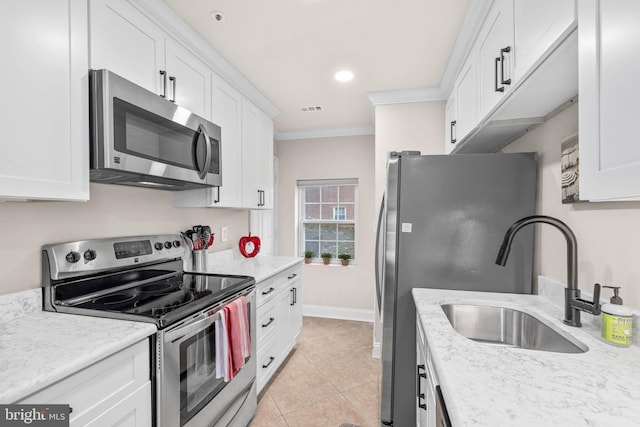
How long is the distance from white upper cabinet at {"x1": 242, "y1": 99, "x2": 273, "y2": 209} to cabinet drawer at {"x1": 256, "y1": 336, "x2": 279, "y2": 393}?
1.15 m

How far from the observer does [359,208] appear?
3.94 metres

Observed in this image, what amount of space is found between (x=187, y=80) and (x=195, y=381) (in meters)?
1.72

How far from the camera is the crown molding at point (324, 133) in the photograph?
3900 millimetres

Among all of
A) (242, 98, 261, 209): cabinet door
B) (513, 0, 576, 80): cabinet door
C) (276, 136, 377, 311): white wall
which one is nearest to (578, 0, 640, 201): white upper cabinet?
(513, 0, 576, 80): cabinet door

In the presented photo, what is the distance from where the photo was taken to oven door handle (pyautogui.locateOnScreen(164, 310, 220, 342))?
1.22m

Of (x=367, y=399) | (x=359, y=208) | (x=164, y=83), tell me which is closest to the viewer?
(x=164, y=83)

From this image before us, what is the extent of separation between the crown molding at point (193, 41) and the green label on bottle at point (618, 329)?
237cm

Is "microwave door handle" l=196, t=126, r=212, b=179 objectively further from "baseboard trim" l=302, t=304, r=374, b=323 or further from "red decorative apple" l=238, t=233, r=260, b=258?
"baseboard trim" l=302, t=304, r=374, b=323

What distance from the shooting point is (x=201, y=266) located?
2.21m

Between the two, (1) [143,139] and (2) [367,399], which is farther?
(2) [367,399]

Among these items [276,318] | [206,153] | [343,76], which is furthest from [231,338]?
[343,76]

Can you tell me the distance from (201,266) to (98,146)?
1.19m

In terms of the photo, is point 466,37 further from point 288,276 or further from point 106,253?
point 106,253

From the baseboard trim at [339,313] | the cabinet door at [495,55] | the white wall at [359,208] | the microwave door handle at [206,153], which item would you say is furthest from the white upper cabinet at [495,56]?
the baseboard trim at [339,313]
